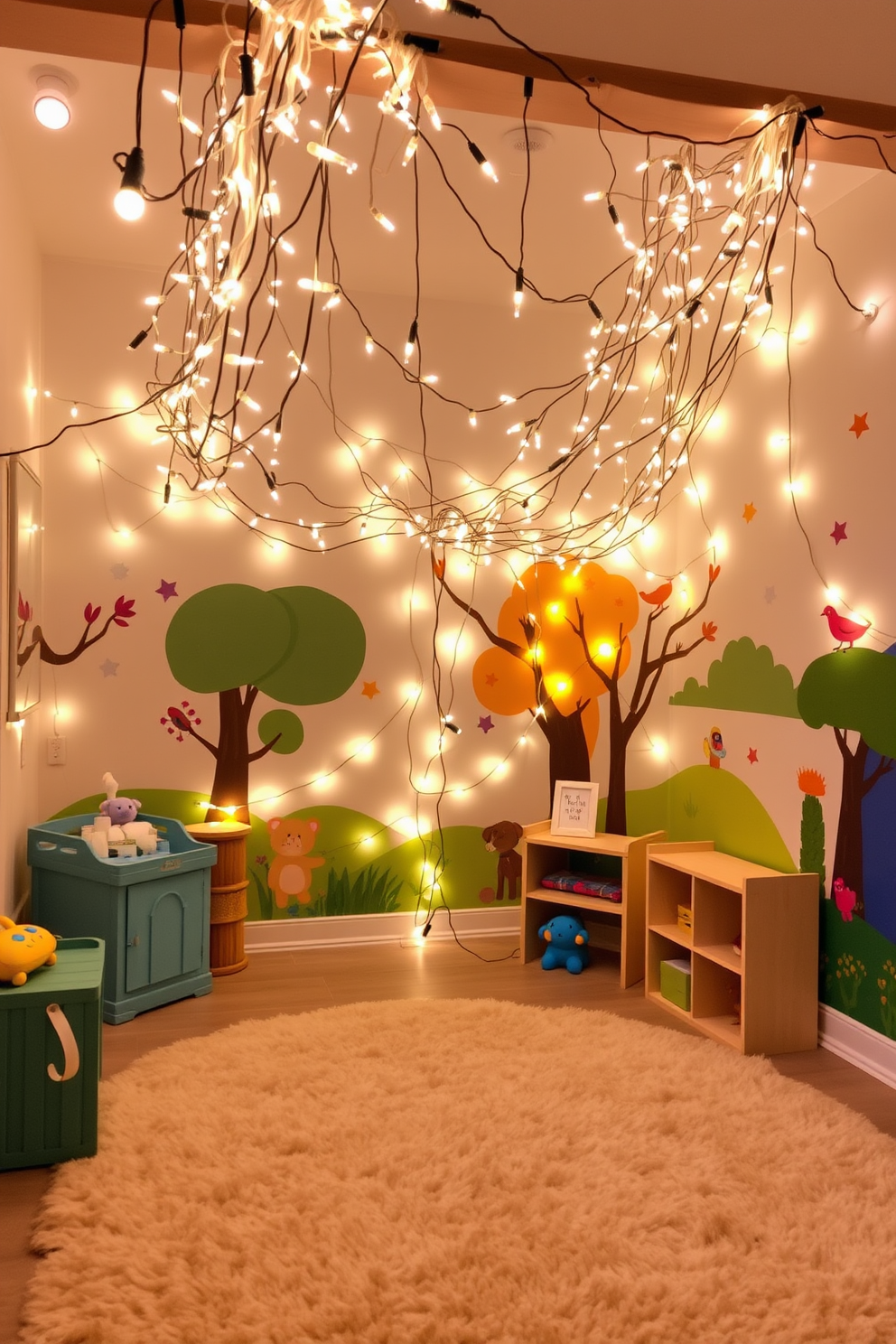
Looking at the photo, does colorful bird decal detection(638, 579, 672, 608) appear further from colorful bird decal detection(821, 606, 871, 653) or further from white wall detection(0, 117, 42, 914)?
white wall detection(0, 117, 42, 914)

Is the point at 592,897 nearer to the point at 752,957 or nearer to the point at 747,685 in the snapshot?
the point at 752,957

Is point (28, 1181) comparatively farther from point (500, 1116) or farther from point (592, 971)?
point (592, 971)

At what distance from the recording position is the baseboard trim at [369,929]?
12.8 feet

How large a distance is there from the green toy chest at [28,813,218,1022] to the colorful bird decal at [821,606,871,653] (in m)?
2.19

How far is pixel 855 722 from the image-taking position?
2.97 meters

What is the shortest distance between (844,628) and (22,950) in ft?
8.10

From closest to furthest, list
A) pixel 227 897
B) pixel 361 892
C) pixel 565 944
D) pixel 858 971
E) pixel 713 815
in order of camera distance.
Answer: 1. pixel 858 971
2. pixel 227 897
3. pixel 565 944
4. pixel 713 815
5. pixel 361 892

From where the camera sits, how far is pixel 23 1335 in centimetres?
166

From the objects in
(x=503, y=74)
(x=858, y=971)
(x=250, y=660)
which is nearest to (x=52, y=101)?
(x=503, y=74)

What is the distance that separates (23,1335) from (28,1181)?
0.57m

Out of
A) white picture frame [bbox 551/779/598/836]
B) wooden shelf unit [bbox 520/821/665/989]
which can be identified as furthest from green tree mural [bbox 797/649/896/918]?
white picture frame [bbox 551/779/598/836]

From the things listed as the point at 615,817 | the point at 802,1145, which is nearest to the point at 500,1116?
the point at 802,1145

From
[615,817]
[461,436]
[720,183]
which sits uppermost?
[720,183]

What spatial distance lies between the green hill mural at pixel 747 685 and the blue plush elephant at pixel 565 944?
1030 millimetres
